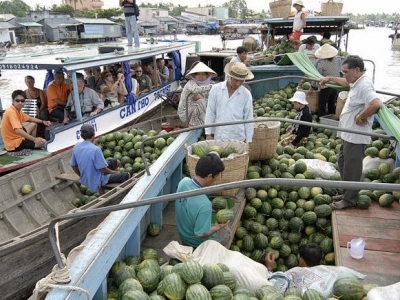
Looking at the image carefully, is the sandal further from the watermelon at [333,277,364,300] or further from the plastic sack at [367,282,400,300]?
the plastic sack at [367,282,400,300]

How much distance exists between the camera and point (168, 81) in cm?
1403

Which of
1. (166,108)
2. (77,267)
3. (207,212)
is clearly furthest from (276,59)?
(77,267)

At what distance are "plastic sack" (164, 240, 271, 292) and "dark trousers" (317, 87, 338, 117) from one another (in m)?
6.05

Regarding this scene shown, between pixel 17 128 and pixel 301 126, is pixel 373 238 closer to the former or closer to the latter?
pixel 301 126

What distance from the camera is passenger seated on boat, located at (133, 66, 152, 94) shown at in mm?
11984

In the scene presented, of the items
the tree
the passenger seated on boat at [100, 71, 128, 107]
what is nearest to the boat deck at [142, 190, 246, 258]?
the passenger seated on boat at [100, 71, 128, 107]

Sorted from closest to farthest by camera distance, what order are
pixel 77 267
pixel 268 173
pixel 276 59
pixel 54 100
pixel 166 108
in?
pixel 77 267 < pixel 268 173 < pixel 54 100 < pixel 276 59 < pixel 166 108

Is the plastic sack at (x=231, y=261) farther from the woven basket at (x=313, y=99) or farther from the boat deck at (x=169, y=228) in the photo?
the woven basket at (x=313, y=99)

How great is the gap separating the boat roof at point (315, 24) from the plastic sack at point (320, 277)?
33.9 ft

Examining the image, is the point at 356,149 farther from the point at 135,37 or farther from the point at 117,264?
the point at 135,37

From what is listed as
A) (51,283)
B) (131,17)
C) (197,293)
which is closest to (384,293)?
(197,293)

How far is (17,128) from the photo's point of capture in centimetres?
666

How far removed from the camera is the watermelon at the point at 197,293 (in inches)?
88.7

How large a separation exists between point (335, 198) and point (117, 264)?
2.88m
